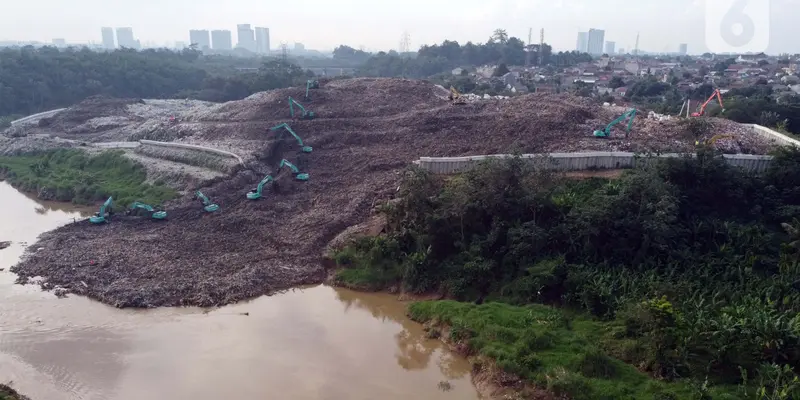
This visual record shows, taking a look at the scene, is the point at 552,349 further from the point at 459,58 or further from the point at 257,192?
the point at 459,58

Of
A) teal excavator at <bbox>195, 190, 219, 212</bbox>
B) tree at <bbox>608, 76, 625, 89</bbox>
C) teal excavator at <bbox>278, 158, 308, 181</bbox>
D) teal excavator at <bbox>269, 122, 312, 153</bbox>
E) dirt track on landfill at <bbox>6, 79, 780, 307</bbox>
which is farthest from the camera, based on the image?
tree at <bbox>608, 76, 625, 89</bbox>

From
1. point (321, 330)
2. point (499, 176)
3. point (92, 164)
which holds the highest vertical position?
point (499, 176)

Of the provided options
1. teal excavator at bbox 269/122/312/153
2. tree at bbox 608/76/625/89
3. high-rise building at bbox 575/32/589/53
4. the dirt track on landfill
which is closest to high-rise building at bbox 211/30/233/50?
high-rise building at bbox 575/32/589/53

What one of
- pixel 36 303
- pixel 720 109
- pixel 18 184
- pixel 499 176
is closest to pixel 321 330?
pixel 499 176

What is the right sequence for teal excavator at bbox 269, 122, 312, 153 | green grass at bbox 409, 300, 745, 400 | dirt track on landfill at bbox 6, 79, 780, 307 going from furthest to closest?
teal excavator at bbox 269, 122, 312, 153 < dirt track on landfill at bbox 6, 79, 780, 307 < green grass at bbox 409, 300, 745, 400

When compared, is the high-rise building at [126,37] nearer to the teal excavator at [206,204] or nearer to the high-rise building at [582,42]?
the high-rise building at [582,42]

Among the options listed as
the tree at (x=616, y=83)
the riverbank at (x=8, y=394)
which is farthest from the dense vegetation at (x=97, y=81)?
the riverbank at (x=8, y=394)

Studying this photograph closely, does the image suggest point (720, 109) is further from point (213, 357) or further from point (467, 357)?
point (213, 357)

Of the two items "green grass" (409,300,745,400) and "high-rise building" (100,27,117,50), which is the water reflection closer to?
"green grass" (409,300,745,400)
